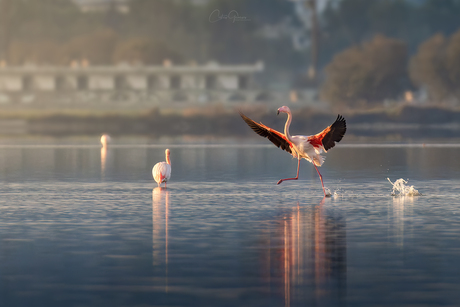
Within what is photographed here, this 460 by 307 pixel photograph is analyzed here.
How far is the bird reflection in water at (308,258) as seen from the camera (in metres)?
8.91

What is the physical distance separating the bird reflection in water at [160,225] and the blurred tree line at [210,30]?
94.7m

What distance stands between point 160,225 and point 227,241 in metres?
2.04

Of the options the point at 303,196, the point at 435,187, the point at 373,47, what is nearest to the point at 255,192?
the point at 303,196

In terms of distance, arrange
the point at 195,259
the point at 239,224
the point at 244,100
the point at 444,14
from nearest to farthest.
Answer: the point at 195,259
the point at 239,224
the point at 244,100
the point at 444,14

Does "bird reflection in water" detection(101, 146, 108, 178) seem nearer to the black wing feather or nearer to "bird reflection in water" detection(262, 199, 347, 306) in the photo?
the black wing feather

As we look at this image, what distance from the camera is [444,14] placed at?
421ft

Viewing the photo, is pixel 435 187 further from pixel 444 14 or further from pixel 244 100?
pixel 444 14

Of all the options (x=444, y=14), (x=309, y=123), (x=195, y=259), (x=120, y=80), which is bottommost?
(x=195, y=259)

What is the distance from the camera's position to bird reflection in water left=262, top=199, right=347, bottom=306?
8.91 m

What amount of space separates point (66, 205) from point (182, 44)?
116 metres

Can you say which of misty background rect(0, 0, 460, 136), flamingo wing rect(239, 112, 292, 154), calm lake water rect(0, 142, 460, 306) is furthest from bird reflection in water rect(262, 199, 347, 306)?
misty background rect(0, 0, 460, 136)

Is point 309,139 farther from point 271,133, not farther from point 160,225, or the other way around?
point 160,225

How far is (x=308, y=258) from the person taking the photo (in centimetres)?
1073

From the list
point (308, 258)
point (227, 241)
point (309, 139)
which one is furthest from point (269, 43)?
point (308, 258)
